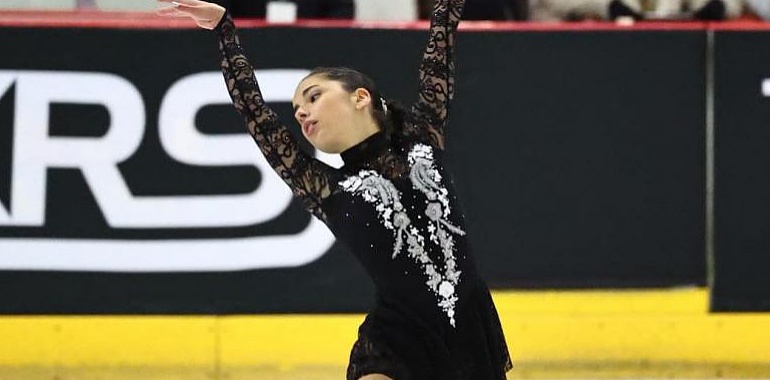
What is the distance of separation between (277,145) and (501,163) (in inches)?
88.0

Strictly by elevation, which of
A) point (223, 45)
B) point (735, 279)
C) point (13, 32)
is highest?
Result: point (223, 45)

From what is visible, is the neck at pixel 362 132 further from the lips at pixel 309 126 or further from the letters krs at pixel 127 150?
the letters krs at pixel 127 150

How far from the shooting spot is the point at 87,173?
515cm

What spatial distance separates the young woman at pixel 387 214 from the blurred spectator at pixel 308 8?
8.07 feet

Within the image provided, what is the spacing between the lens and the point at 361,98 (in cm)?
315

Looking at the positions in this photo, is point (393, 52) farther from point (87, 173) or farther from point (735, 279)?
point (735, 279)

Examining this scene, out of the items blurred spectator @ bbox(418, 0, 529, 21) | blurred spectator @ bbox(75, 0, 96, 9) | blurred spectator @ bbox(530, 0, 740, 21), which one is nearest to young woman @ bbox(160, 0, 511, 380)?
blurred spectator @ bbox(75, 0, 96, 9)

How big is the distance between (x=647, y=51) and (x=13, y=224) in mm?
2513

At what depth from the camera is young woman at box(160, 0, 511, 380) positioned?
3.07 m

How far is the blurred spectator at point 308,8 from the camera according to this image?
222 inches

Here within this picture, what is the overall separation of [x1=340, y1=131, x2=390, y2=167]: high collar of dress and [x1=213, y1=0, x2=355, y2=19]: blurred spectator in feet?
8.35

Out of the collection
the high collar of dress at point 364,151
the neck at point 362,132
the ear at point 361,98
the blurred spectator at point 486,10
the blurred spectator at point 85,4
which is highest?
the ear at point 361,98

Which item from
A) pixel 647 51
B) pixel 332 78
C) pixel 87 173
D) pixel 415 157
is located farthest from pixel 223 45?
pixel 647 51

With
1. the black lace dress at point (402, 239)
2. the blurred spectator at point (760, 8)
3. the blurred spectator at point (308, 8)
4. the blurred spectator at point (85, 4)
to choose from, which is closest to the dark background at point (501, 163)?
the blurred spectator at point (308, 8)
